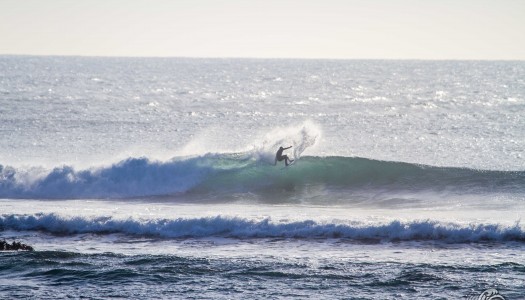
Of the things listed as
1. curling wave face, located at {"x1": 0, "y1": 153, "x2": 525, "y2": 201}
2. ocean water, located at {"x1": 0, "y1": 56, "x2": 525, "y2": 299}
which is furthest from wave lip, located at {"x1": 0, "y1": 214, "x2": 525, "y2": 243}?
curling wave face, located at {"x1": 0, "y1": 153, "x2": 525, "y2": 201}

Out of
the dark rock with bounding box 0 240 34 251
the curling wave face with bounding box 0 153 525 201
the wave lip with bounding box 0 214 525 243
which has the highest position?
the curling wave face with bounding box 0 153 525 201

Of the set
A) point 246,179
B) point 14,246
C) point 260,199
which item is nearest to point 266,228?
point 14,246

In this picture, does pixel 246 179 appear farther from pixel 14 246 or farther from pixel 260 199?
pixel 14 246

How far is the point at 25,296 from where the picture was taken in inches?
455

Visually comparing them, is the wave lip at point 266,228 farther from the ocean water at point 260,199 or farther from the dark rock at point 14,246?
the dark rock at point 14,246

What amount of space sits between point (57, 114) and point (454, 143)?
922 inches

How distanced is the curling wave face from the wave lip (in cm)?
600

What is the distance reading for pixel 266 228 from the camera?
55.0 feet

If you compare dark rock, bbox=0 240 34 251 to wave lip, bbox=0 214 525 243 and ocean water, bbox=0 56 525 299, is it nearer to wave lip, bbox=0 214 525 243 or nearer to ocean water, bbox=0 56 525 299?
ocean water, bbox=0 56 525 299

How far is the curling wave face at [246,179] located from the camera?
23.6 metres

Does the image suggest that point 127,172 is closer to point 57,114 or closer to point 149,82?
point 57,114

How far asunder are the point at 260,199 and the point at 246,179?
240 centimetres

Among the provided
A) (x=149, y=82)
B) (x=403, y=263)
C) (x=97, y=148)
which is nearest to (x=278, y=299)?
(x=403, y=263)

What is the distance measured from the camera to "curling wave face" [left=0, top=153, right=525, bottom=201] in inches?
930
